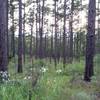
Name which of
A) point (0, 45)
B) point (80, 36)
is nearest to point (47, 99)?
point (0, 45)

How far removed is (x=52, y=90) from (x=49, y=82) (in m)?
0.51

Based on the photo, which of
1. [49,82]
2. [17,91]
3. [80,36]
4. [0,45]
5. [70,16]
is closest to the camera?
[17,91]

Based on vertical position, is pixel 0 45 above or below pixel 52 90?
above

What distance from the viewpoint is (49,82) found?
662cm

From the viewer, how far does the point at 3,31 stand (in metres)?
10.1

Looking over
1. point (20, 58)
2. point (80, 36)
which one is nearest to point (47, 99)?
point (20, 58)

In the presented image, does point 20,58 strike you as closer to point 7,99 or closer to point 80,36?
point 7,99

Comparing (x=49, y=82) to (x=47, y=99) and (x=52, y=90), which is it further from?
(x=47, y=99)

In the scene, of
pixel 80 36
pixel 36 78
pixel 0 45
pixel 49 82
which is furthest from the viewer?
pixel 80 36

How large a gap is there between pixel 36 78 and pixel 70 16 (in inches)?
1019

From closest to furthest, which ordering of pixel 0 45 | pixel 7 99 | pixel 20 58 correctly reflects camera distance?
1. pixel 7 99
2. pixel 0 45
3. pixel 20 58

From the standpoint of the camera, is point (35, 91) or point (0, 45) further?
point (0, 45)

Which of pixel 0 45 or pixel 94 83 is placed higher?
pixel 0 45

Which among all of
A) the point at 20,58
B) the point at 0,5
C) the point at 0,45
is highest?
the point at 0,5
